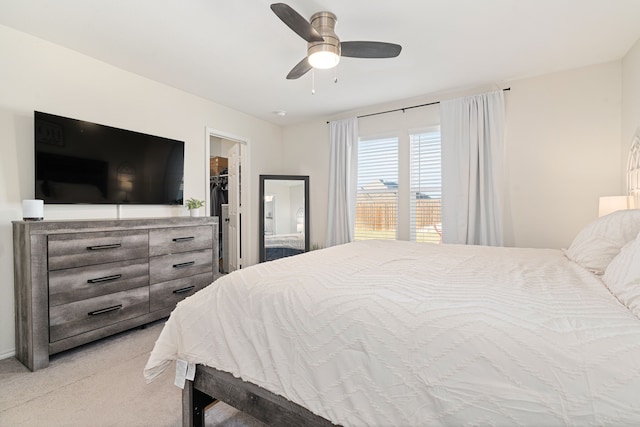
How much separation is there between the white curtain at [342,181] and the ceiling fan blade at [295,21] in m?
2.42

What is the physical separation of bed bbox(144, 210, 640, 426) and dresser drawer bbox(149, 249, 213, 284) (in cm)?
162

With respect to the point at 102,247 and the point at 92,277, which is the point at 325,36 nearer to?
the point at 102,247

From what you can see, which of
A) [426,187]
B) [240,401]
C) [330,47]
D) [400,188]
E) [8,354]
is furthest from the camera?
[400,188]

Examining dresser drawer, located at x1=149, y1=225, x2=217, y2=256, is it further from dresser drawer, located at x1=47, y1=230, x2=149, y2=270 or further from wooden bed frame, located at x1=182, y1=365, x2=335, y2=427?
wooden bed frame, located at x1=182, y1=365, x2=335, y2=427

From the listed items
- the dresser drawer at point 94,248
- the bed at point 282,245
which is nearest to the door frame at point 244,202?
the bed at point 282,245

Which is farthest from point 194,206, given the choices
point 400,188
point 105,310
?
point 400,188

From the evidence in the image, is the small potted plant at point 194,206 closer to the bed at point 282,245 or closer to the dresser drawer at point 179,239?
the dresser drawer at point 179,239

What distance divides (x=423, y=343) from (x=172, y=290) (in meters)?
2.79

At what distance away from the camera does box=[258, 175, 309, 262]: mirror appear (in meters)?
4.66

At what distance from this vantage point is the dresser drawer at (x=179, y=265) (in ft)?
9.26

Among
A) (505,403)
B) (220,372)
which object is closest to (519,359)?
(505,403)

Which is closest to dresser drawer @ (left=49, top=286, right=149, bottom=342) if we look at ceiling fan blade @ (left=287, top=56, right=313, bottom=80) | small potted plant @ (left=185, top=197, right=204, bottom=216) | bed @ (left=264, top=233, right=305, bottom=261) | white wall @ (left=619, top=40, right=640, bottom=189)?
small potted plant @ (left=185, top=197, right=204, bottom=216)

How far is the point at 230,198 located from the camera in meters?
4.85

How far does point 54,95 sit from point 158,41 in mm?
1041
